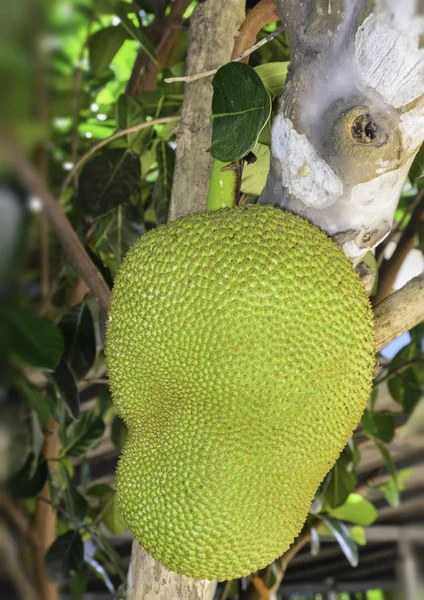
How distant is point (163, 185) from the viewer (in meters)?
1.14

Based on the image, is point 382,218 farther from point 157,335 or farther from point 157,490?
point 157,490

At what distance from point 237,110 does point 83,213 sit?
0.39 m

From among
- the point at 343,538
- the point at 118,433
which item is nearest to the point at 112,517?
the point at 118,433

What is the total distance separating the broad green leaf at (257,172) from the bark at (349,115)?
111mm

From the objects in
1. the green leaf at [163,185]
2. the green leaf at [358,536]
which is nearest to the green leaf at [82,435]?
the green leaf at [163,185]

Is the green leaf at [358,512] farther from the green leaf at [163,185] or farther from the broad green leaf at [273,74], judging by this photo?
the broad green leaf at [273,74]

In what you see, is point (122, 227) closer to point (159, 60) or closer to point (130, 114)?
point (130, 114)

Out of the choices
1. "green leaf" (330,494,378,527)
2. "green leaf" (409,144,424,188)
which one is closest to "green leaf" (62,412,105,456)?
"green leaf" (330,494,378,527)

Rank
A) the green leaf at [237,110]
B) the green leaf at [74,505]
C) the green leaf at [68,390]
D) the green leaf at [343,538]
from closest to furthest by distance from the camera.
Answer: the green leaf at [237,110] → the green leaf at [68,390] → the green leaf at [74,505] → the green leaf at [343,538]

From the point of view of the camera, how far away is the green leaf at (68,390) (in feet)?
3.13

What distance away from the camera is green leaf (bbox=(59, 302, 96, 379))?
3.40 feet

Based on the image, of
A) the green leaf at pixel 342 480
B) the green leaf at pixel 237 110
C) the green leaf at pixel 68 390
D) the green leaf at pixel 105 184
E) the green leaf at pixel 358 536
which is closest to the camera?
the green leaf at pixel 237 110

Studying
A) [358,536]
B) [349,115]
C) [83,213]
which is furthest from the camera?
[358,536]

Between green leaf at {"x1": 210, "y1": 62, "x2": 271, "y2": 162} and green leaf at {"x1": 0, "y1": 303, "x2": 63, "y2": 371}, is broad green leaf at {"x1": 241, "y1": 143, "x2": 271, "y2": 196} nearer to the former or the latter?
green leaf at {"x1": 210, "y1": 62, "x2": 271, "y2": 162}
